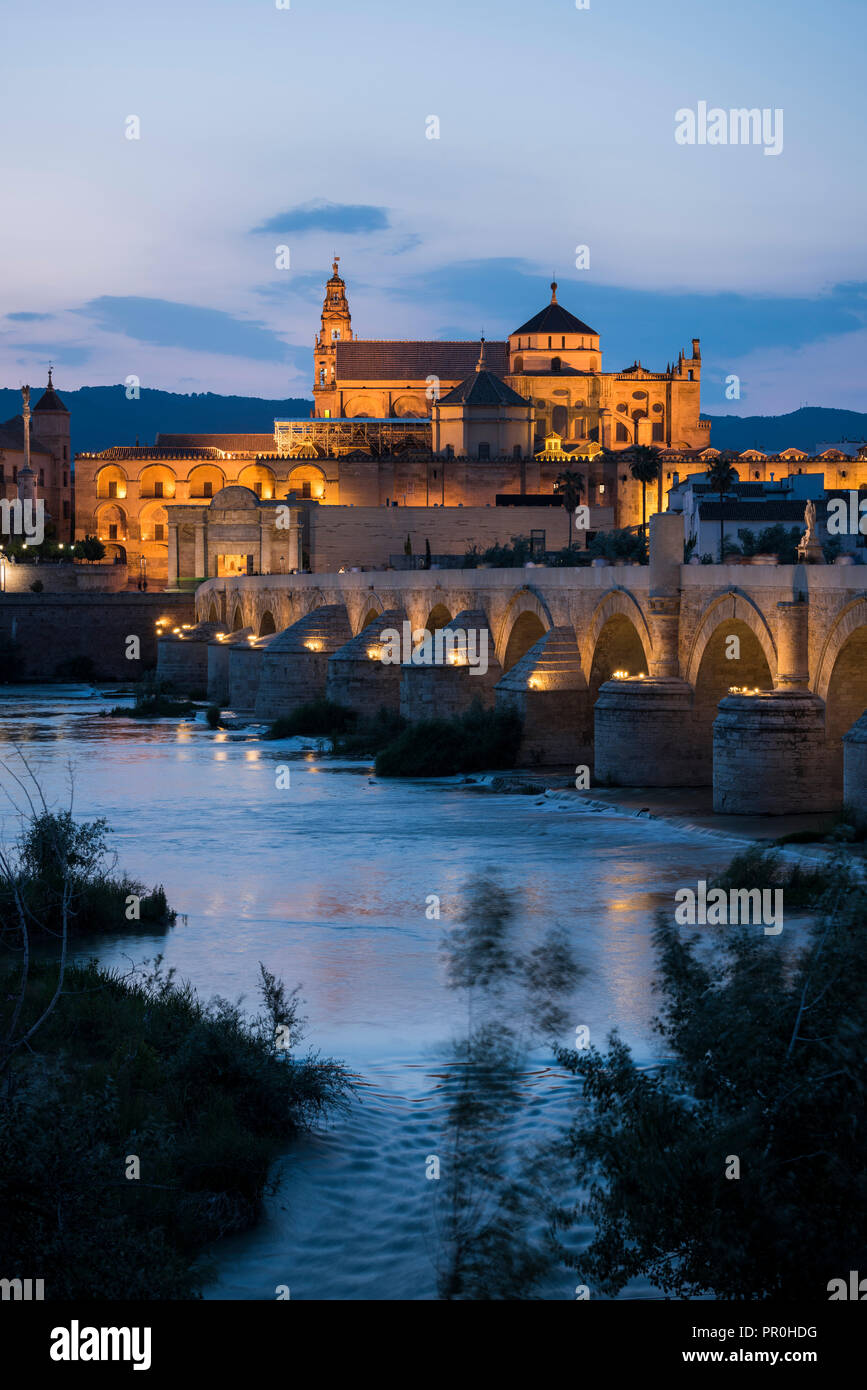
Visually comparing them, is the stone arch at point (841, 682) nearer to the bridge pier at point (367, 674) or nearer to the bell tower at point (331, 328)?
the bridge pier at point (367, 674)

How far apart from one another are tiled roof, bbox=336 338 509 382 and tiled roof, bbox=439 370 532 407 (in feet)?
27.9

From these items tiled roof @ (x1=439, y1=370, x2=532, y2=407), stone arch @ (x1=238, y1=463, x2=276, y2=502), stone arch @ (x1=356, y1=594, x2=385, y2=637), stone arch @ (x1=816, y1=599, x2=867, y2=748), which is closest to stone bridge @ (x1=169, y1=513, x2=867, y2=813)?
stone arch @ (x1=816, y1=599, x2=867, y2=748)

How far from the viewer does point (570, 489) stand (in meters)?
74.2

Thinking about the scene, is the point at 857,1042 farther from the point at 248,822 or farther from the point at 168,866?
the point at 248,822

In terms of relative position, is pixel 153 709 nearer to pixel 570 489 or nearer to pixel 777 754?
pixel 777 754

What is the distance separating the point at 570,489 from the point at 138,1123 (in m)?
65.8

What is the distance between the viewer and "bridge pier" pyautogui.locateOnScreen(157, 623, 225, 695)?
5962 cm

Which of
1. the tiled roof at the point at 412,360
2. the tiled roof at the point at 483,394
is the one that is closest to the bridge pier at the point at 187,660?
the tiled roof at the point at 483,394

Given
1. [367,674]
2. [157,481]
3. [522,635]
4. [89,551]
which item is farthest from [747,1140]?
[157,481]

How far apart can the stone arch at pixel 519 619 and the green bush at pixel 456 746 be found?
8.87ft

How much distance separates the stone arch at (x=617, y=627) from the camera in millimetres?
29969

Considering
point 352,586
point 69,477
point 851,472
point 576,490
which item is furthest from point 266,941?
point 69,477

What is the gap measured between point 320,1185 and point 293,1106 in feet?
2.99

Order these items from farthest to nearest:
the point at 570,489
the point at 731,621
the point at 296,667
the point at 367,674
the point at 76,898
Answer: the point at 570,489, the point at 296,667, the point at 367,674, the point at 731,621, the point at 76,898
